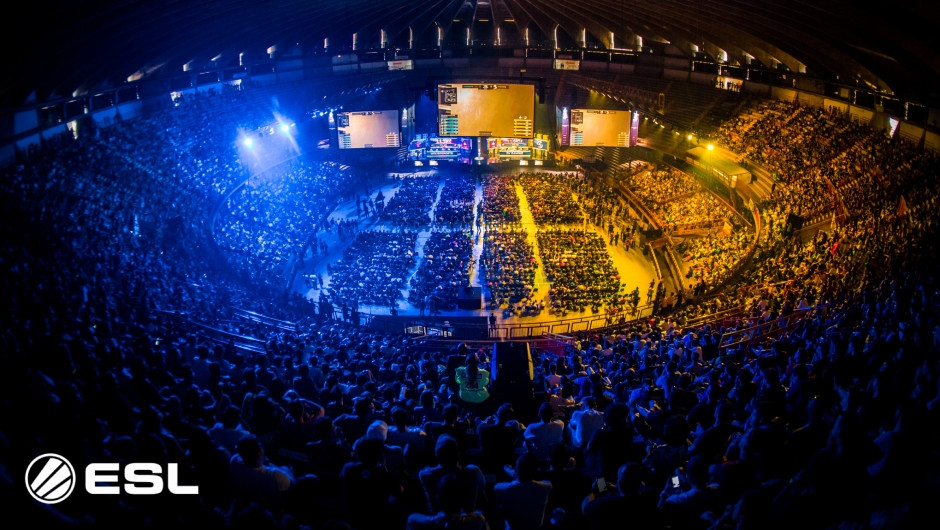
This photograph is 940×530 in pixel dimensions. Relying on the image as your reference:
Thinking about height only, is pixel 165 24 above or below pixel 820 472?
above

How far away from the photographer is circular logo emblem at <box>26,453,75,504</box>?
15.8 ft

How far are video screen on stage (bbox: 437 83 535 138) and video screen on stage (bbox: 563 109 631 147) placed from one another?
11.9 feet

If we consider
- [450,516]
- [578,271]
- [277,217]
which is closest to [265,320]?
[578,271]

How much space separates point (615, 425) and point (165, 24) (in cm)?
2787

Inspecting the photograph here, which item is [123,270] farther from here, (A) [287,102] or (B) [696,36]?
(B) [696,36]

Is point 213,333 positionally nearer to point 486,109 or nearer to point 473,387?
point 473,387

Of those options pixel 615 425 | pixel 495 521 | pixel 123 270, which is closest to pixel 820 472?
pixel 615 425

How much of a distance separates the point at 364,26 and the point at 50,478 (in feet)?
141

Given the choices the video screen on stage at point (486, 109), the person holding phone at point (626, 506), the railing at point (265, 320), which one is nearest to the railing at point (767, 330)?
the person holding phone at point (626, 506)

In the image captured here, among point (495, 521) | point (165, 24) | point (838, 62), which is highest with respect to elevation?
point (165, 24)

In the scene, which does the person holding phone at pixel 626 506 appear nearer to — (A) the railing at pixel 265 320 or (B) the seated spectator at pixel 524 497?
(B) the seated spectator at pixel 524 497

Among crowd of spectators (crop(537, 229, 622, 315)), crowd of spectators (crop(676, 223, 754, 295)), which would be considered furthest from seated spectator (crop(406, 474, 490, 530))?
crowd of spectators (crop(676, 223, 754, 295))

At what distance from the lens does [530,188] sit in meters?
42.8

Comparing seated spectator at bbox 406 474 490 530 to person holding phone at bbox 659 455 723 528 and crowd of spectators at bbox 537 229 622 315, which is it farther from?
crowd of spectators at bbox 537 229 622 315
